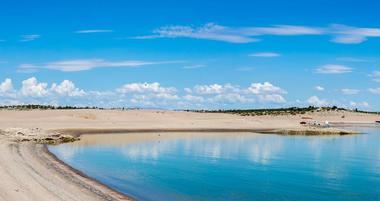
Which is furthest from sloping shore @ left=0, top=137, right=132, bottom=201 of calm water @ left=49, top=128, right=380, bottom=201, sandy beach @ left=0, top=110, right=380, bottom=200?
calm water @ left=49, top=128, right=380, bottom=201

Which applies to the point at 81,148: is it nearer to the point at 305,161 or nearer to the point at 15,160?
the point at 15,160

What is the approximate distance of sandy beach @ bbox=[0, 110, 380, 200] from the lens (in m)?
22.6

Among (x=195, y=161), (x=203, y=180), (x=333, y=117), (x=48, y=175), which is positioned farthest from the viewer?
(x=333, y=117)

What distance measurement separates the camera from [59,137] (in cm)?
5428

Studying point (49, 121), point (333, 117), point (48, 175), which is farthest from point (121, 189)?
point (333, 117)

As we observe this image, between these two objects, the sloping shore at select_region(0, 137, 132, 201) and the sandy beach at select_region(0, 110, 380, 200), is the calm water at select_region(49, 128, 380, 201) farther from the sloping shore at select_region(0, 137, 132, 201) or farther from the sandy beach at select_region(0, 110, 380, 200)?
the sandy beach at select_region(0, 110, 380, 200)

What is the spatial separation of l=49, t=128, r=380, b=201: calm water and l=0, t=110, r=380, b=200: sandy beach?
6.47ft

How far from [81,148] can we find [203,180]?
69.0 ft

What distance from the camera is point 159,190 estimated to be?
25.6 m

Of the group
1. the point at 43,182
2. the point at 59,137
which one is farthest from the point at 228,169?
the point at 59,137

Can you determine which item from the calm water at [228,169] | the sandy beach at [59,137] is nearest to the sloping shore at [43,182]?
the sandy beach at [59,137]

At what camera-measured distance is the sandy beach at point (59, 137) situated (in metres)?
22.6

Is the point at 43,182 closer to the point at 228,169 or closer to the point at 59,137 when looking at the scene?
the point at 228,169

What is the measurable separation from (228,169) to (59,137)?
2563 cm
